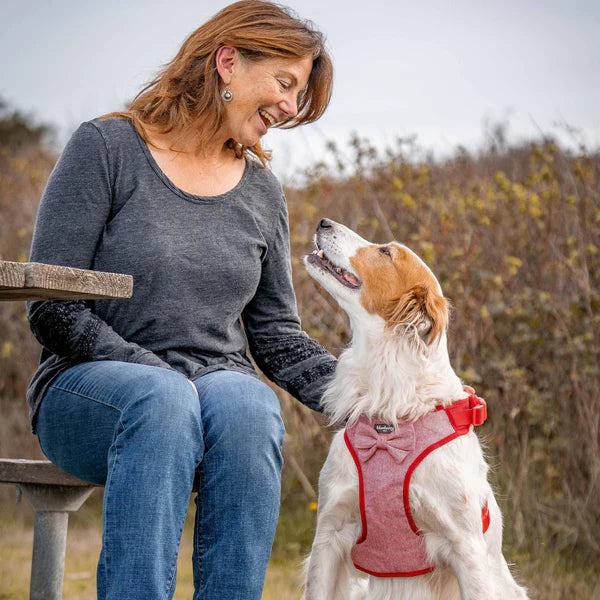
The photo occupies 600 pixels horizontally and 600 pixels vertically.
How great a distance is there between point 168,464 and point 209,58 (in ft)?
4.42

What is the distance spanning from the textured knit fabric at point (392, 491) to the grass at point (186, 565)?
1174 mm

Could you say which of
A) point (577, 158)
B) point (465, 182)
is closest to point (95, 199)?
point (577, 158)

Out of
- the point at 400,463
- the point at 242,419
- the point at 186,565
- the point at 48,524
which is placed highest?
the point at 242,419

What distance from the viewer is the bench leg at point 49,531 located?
2.51 meters

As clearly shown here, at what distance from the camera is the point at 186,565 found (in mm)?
3850

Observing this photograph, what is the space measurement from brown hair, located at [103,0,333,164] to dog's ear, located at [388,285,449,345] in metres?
0.81

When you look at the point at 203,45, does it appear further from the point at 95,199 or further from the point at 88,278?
the point at 88,278

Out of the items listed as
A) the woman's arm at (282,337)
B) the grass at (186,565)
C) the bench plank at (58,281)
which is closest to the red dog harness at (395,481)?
the woman's arm at (282,337)

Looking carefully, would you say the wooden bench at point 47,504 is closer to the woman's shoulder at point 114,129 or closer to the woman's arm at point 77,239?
the woman's arm at point 77,239

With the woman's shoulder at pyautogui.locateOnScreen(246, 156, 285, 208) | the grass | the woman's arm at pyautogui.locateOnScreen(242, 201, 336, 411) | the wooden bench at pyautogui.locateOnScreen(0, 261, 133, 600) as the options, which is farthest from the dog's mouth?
the grass

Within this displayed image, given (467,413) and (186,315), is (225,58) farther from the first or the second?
(467,413)

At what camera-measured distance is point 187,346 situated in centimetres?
238

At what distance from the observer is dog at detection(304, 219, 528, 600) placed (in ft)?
7.37

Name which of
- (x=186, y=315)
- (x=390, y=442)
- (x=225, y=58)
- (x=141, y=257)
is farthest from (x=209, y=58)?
(x=390, y=442)
